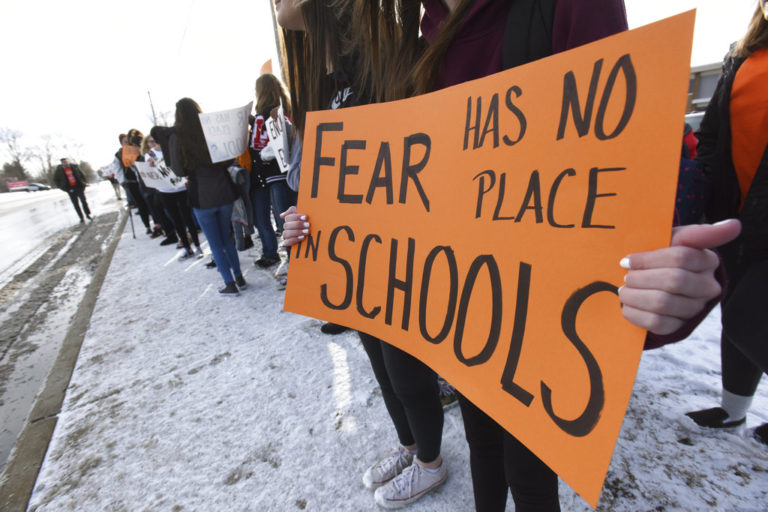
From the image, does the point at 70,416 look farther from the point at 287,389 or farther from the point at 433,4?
the point at 433,4

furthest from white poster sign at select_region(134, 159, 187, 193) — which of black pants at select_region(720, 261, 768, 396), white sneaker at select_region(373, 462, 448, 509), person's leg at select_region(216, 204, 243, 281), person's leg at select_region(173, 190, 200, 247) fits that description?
black pants at select_region(720, 261, 768, 396)

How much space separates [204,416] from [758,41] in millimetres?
2692

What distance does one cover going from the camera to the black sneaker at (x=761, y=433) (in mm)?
1350

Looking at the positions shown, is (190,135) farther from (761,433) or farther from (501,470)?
(761,433)

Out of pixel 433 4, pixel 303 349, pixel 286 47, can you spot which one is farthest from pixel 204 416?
pixel 433 4

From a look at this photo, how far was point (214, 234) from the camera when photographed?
11.0 ft

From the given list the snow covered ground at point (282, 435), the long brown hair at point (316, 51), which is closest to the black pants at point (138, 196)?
the snow covered ground at point (282, 435)

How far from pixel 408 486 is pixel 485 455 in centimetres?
49

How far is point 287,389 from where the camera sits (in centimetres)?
200

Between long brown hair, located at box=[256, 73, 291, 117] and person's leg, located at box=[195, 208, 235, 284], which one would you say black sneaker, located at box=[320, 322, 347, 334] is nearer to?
person's leg, located at box=[195, 208, 235, 284]

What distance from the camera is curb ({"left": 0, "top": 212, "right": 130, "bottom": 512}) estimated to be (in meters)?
1.56

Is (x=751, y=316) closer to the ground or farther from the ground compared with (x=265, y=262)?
farther from the ground

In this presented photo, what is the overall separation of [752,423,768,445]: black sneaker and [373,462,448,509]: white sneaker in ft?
4.07

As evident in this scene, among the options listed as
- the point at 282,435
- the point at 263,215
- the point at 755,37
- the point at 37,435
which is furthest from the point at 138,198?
the point at 755,37
